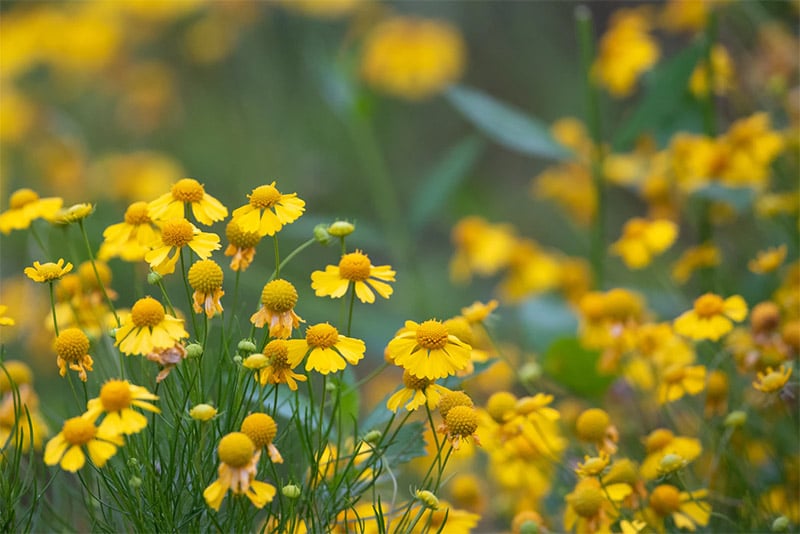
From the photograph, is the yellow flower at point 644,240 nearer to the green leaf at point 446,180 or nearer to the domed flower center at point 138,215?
the green leaf at point 446,180

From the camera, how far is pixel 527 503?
1.06 m

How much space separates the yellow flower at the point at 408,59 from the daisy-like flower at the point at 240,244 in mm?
1648

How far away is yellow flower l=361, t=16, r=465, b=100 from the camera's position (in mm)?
2393

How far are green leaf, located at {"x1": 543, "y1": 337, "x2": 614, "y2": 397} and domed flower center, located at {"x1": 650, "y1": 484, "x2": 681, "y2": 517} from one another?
35 cm

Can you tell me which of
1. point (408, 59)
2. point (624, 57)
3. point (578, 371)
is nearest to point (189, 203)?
point (578, 371)

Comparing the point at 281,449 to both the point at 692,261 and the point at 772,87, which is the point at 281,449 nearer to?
the point at 692,261

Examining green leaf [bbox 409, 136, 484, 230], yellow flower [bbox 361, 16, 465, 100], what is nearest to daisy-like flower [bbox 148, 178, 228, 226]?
green leaf [bbox 409, 136, 484, 230]

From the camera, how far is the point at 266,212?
0.76 m

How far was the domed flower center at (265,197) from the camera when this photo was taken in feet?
2.47

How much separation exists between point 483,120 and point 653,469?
68 cm

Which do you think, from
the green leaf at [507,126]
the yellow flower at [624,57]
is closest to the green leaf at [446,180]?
the green leaf at [507,126]

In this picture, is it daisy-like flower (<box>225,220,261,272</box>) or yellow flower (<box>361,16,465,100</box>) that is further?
yellow flower (<box>361,16,465,100</box>)

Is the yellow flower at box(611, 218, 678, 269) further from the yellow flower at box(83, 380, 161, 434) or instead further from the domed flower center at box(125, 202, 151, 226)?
the yellow flower at box(83, 380, 161, 434)

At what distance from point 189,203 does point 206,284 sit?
11 cm
